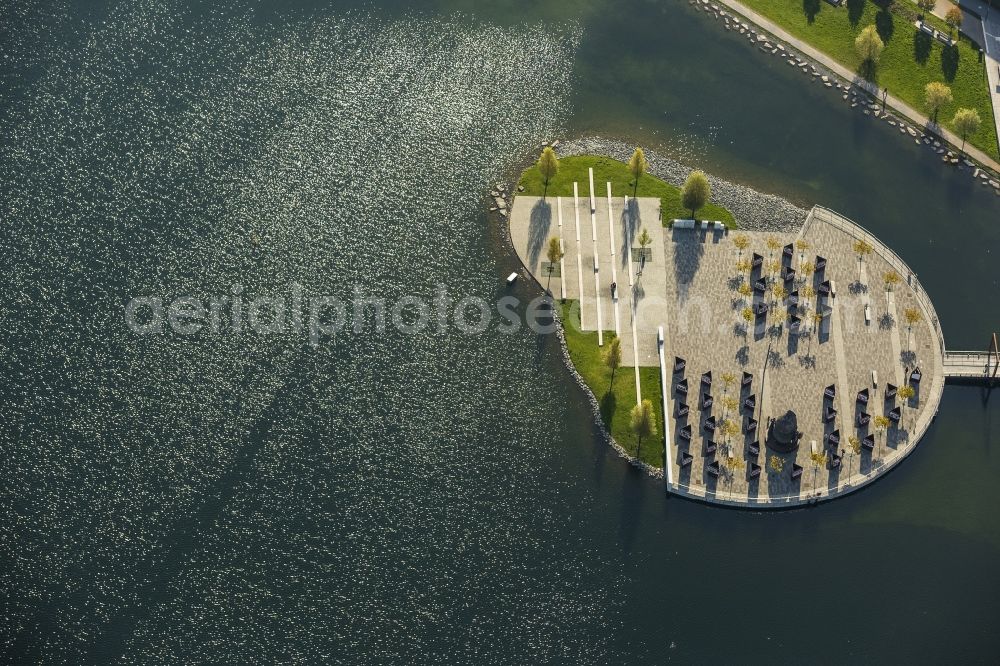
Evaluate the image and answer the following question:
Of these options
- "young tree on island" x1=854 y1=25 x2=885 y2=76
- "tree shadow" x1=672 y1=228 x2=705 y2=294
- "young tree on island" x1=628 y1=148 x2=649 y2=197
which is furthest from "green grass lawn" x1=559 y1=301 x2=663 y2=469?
"young tree on island" x1=854 y1=25 x2=885 y2=76

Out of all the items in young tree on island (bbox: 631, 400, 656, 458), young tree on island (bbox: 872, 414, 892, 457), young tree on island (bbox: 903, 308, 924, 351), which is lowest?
young tree on island (bbox: 872, 414, 892, 457)

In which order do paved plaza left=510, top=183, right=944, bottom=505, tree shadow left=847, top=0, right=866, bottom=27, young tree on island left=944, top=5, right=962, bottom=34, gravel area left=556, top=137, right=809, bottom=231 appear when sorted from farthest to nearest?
tree shadow left=847, top=0, right=866, bottom=27
young tree on island left=944, top=5, right=962, bottom=34
gravel area left=556, top=137, right=809, bottom=231
paved plaza left=510, top=183, right=944, bottom=505

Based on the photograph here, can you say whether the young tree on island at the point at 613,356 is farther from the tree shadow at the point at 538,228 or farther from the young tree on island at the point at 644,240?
the tree shadow at the point at 538,228

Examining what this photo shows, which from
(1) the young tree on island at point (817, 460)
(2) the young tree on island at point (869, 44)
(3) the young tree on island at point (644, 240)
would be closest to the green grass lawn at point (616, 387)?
(3) the young tree on island at point (644, 240)

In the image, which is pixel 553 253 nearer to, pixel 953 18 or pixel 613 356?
pixel 613 356

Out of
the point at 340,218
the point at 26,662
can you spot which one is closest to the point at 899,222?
the point at 340,218

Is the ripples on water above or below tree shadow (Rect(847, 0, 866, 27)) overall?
below

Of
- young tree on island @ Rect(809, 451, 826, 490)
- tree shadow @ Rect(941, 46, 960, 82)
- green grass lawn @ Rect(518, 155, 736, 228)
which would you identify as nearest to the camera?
young tree on island @ Rect(809, 451, 826, 490)

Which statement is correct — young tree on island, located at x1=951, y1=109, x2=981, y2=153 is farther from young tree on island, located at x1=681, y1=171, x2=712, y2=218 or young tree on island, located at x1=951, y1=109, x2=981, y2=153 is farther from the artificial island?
young tree on island, located at x1=681, y1=171, x2=712, y2=218
